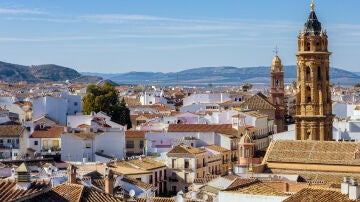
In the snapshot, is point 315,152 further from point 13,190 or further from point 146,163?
point 13,190

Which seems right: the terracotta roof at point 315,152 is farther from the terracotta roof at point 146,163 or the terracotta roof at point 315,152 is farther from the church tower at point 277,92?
the church tower at point 277,92

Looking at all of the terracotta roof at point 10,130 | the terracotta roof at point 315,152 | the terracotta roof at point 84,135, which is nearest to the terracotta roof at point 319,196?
the terracotta roof at point 315,152

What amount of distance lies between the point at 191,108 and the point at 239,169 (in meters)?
55.7

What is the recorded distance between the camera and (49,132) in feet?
208

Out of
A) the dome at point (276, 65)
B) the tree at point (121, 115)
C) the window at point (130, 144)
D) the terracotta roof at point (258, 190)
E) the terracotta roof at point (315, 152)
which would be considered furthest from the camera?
the dome at point (276, 65)

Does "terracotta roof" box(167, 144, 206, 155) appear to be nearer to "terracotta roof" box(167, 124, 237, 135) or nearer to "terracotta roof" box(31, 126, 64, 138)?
"terracotta roof" box(167, 124, 237, 135)

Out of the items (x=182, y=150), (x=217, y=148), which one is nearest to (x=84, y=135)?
(x=182, y=150)

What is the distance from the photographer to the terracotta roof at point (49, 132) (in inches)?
2453

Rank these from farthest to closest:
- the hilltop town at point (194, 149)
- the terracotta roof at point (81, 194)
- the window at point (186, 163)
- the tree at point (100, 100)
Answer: the tree at point (100, 100), the window at point (186, 163), the hilltop town at point (194, 149), the terracotta roof at point (81, 194)

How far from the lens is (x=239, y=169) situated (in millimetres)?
44156

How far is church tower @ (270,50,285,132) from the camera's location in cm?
8531

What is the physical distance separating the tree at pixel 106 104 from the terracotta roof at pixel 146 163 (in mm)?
22935

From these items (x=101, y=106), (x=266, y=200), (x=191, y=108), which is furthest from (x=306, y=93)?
(x=191, y=108)

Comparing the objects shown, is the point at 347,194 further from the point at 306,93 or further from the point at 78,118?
the point at 78,118
